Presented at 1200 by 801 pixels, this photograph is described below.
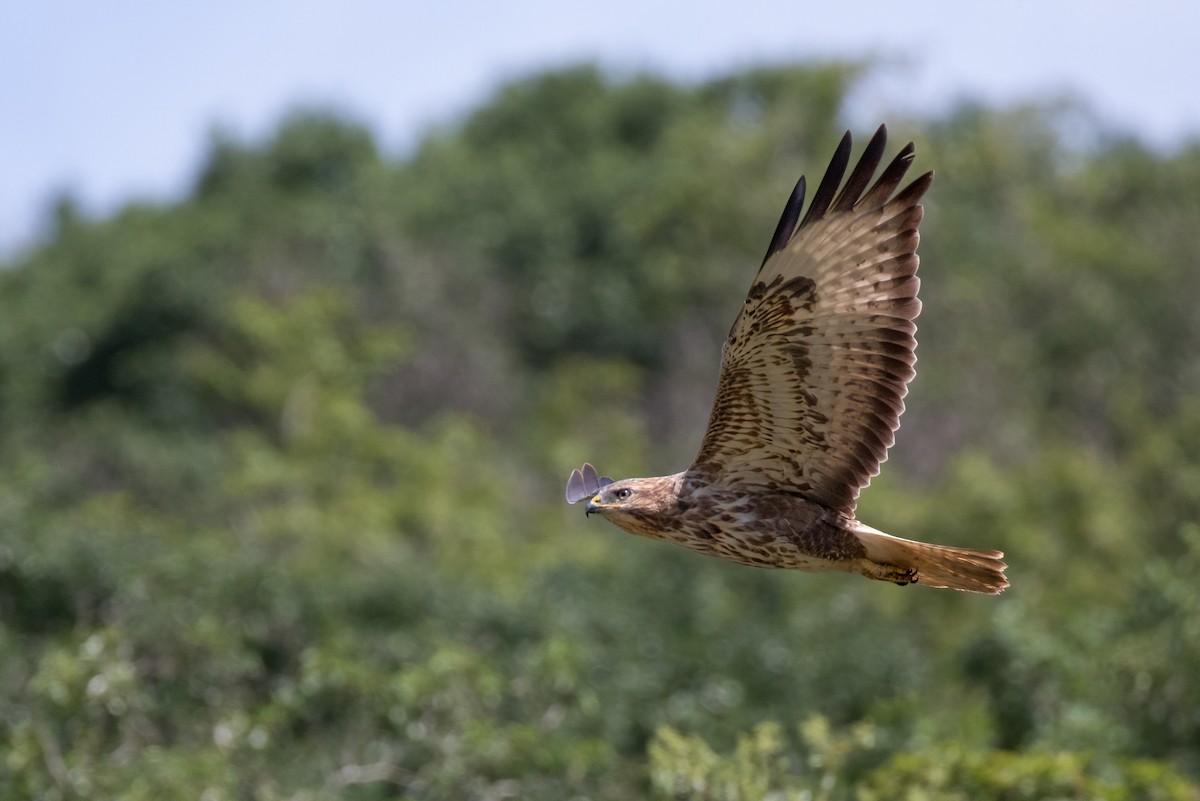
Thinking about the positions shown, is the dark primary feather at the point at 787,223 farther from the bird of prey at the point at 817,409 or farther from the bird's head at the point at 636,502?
the bird's head at the point at 636,502

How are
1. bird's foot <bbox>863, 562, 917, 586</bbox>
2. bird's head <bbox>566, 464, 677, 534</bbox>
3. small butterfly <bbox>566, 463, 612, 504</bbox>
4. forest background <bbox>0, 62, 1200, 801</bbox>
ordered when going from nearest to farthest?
bird's foot <bbox>863, 562, 917, 586</bbox> → bird's head <bbox>566, 464, 677, 534</bbox> → small butterfly <bbox>566, 463, 612, 504</bbox> → forest background <bbox>0, 62, 1200, 801</bbox>

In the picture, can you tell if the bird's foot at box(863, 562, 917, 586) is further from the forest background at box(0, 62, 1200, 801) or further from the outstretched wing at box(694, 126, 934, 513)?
the forest background at box(0, 62, 1200, 801)

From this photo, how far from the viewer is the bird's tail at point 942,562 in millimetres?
9219

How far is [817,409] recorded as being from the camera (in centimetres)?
955

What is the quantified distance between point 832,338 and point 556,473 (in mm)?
33856

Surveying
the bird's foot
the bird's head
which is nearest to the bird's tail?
the bird's foot

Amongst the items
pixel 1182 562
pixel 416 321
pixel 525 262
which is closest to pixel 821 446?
pixel 1182 562

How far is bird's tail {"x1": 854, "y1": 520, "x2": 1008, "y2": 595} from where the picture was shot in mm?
9219

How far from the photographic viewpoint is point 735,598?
88.9 ft

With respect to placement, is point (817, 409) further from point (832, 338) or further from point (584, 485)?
point (584, 485)

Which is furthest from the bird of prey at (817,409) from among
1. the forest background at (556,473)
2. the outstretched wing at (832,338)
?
the forest background at (556,473)

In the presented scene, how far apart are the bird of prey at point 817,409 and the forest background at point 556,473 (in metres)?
1.85

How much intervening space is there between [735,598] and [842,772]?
12.9 meters

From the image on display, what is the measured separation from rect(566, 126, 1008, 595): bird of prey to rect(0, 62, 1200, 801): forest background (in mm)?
1850
